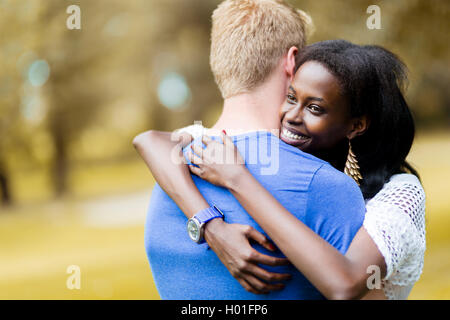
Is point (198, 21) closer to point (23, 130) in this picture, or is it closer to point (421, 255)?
point (23, 130)

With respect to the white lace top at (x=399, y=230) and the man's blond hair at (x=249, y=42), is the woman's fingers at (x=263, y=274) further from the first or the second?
the man's blond hair at (x=249, y=42)

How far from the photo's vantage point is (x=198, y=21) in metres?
18.6

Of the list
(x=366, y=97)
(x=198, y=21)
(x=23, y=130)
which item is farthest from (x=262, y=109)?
(x=198, y=21)

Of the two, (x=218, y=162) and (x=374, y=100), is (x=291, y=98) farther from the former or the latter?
(x=218, y=162)

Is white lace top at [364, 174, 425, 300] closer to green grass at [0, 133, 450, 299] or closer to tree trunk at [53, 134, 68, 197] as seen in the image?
green grass at [0, 133, 450, 299]

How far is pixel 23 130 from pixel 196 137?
14348mm

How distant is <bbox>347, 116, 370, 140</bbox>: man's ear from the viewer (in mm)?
2424

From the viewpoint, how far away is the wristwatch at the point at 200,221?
1.81m

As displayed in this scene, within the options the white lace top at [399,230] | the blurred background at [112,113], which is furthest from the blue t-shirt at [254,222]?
the blurred background at [112,113]

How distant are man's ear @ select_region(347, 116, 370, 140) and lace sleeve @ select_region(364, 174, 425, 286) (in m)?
0.32

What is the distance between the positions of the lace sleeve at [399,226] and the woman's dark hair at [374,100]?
0.63 feet

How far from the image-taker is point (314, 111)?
227 centimetres

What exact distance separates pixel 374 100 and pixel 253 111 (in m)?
0.69

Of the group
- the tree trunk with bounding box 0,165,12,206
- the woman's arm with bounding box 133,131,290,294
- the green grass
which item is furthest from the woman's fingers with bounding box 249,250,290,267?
the tree trunk with bounding box 0,165,12,206
